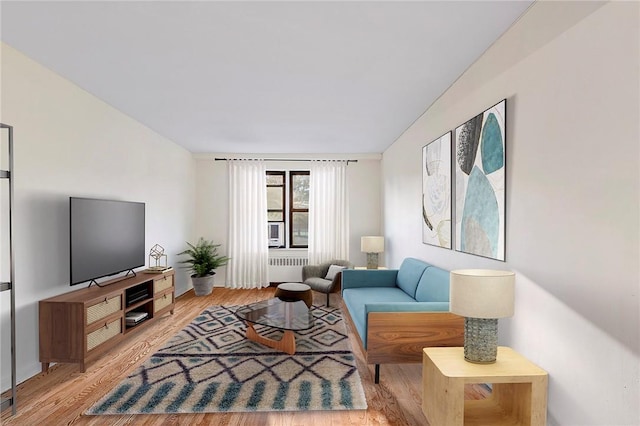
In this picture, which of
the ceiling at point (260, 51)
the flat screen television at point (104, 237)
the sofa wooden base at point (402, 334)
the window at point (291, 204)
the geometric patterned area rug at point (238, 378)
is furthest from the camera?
the window at point (291, 204)

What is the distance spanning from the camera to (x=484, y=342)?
2014 millimetres

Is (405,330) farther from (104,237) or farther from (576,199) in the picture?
(104,237)

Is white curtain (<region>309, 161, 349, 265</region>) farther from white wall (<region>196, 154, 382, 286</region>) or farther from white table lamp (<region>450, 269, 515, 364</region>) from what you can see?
white table lamp (<region>450, 269, 515, 364</region>)

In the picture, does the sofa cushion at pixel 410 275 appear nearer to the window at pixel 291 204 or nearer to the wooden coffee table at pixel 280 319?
the wooden coffee table at pixel 280 319

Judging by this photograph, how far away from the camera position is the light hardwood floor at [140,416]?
2.28 m

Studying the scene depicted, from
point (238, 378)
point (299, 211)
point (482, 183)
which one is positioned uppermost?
point (482, 183)

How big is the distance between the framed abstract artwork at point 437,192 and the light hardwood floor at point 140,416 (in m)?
1.33

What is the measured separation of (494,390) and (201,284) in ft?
15.3

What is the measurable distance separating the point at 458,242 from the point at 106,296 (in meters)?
3.21

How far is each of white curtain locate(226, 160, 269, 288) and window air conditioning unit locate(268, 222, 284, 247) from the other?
0.98 ft

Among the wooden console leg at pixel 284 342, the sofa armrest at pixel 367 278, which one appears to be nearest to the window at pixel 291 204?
the sofa armrest at pixel 367 278

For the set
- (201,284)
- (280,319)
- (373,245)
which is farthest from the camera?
(201,284)

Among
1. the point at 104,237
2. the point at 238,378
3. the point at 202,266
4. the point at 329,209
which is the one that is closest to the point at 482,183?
the point at 238,378

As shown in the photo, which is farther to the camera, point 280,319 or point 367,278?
point 367,278
